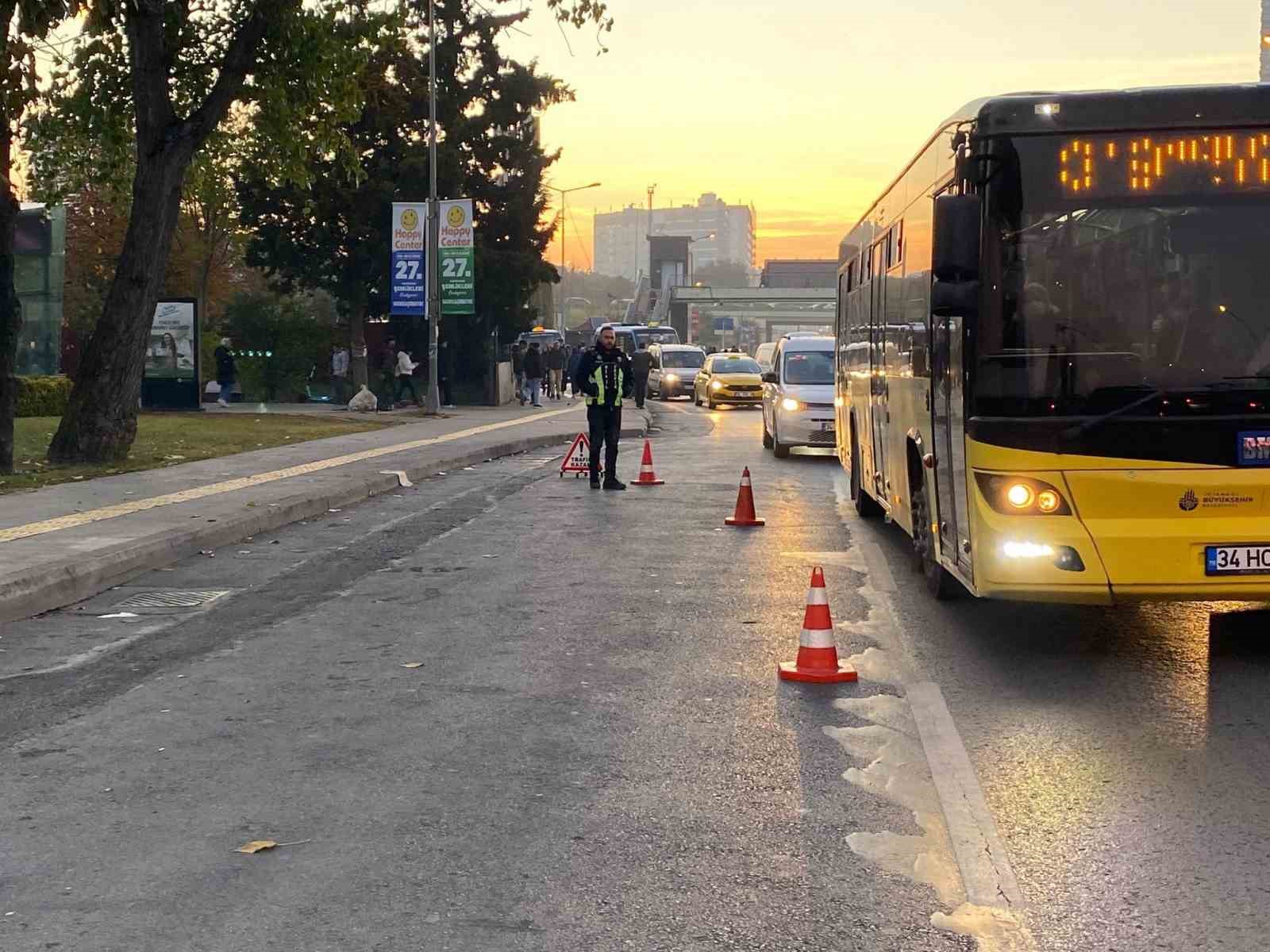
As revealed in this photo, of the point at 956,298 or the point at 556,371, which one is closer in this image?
the point at 956,298

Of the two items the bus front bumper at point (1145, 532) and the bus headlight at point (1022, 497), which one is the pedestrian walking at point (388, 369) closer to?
the bus headlight at point (1022, 497)

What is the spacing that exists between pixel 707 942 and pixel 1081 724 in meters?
3.29

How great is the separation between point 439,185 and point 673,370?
55.9 ft

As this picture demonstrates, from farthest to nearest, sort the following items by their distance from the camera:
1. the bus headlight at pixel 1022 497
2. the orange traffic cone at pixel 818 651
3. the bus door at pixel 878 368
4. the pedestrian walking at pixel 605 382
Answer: the pedestrian walking at pixel 605 382, the bus door at pixel 878 368, the bus headlight at pixel 1022 497, the orange traffic cone at pixel 818 651

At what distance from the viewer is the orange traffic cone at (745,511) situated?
15617 millimetres

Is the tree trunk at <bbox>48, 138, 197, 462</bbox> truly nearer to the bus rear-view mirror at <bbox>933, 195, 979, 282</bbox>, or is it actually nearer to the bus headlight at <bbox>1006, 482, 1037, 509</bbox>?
the bus rear-view mirror at <bbox>933, 195, 979, 282</bbox>

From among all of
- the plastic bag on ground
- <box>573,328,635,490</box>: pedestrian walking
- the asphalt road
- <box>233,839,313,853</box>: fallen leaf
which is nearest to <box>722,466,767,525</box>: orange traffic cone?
<box>573,328,635,490</box>: pedestrian walking

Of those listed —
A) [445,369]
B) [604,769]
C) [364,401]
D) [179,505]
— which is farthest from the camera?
[445,369]

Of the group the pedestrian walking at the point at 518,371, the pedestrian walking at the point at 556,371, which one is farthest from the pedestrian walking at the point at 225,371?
the pedestrian walking at the point at 556,371

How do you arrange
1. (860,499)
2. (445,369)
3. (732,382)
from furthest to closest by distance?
(732,382) < (445,369) < (860,499)

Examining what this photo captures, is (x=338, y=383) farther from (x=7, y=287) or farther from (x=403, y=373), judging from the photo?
(x=7, y=287)

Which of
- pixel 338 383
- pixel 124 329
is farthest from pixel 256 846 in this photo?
pixel 338 383

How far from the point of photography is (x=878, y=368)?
13562mm

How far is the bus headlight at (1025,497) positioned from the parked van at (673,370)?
5058 cm
